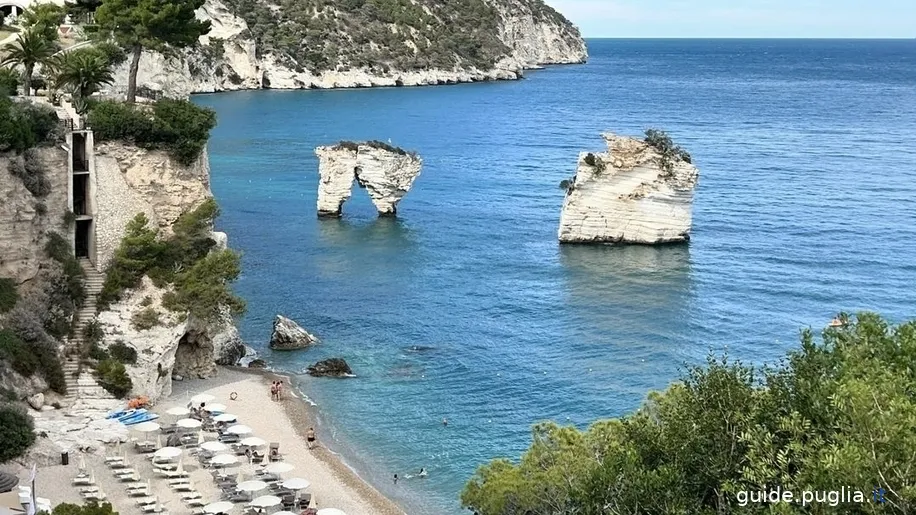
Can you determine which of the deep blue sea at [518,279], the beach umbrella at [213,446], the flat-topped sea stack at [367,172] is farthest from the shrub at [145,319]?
the flat-topped sea stack at [367,172]

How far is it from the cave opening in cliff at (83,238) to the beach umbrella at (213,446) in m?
10.1

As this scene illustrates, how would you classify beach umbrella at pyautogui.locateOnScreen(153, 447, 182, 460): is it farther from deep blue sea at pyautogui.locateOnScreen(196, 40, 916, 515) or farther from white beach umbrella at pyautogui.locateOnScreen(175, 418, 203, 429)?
deep blue sea at pyautogui.locateOnScreen(196, 40, 916, 515)

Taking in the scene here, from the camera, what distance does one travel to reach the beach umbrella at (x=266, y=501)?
31.5 metres

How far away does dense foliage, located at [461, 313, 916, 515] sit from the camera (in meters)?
16.2

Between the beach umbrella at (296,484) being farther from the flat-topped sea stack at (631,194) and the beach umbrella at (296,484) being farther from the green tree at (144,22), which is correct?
the flat-topped sea stack at (631,194)

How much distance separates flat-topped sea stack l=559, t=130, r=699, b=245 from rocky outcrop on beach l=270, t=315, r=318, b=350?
22433 millimetres

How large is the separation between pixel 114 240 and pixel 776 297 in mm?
31576

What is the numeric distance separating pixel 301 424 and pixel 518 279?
22.1 metres

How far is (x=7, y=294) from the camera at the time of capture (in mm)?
36969

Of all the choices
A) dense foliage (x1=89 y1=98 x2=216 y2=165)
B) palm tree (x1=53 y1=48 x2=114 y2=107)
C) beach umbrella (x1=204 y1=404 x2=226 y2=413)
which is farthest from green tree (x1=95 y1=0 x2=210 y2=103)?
beach umbrella (x1=204 y1=404 x2=226 y2=413)

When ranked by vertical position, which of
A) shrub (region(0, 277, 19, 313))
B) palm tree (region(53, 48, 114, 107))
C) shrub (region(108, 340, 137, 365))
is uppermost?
palm tree (region(53, 48, 114, 107))

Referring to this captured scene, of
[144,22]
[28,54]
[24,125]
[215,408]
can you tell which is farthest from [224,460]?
[144,22]

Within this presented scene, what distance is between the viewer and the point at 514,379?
4406cm

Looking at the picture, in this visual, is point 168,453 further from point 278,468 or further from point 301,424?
point 301,424
